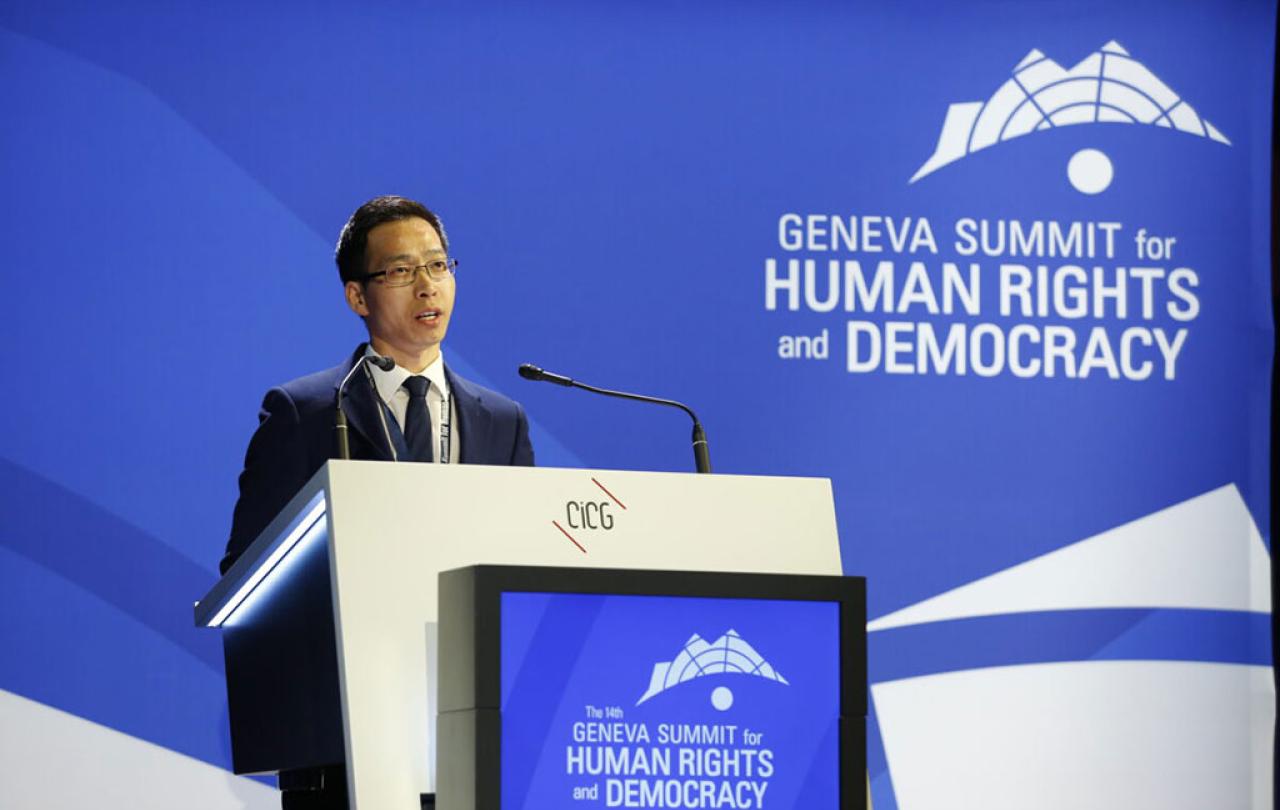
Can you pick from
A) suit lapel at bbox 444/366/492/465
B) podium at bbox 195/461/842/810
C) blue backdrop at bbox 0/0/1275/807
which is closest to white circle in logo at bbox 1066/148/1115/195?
blue backdrop at bbox 0/0/1275/807

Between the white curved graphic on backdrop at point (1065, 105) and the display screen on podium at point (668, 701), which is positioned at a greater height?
the white curved graphic on backdrop at point (1065, 105)

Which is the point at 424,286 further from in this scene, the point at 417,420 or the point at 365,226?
the point at 417,420

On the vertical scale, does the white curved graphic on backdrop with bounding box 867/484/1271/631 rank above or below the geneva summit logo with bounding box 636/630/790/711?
above

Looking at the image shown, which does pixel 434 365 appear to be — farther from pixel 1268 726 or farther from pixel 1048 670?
pixel 1268 726

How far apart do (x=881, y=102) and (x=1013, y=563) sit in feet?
4.24

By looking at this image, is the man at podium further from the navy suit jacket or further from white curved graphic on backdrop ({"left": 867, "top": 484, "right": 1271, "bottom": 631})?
white curved graphic on backdrop ({"left": 867, "top": 484, "right": 1271, "bottom": 631})

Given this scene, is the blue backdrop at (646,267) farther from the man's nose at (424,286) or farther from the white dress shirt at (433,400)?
the white dress shirt at (433,400)

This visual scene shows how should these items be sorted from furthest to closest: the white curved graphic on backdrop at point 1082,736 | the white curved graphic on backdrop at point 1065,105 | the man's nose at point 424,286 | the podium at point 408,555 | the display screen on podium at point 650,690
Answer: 1. the white curved graphic on backdrop at point 1065,105
2. the white curved graphic on backdrop at point 1082,736
3. the man's nose at point 424,286
4. the podium at point 408,555
5. the display screen on podium at point 650,690

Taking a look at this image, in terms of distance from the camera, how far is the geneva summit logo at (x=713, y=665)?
1.57m

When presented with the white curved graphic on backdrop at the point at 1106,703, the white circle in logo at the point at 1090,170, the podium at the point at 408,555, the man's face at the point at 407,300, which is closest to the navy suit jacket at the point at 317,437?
the man's face at the point at 407,300

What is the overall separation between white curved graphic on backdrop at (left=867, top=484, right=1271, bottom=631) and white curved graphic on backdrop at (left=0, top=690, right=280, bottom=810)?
70.2 inches

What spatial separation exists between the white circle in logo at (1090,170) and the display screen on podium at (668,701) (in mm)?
3243

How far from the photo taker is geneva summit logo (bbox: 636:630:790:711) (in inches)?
61.7

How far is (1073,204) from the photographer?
4559 millimetres
